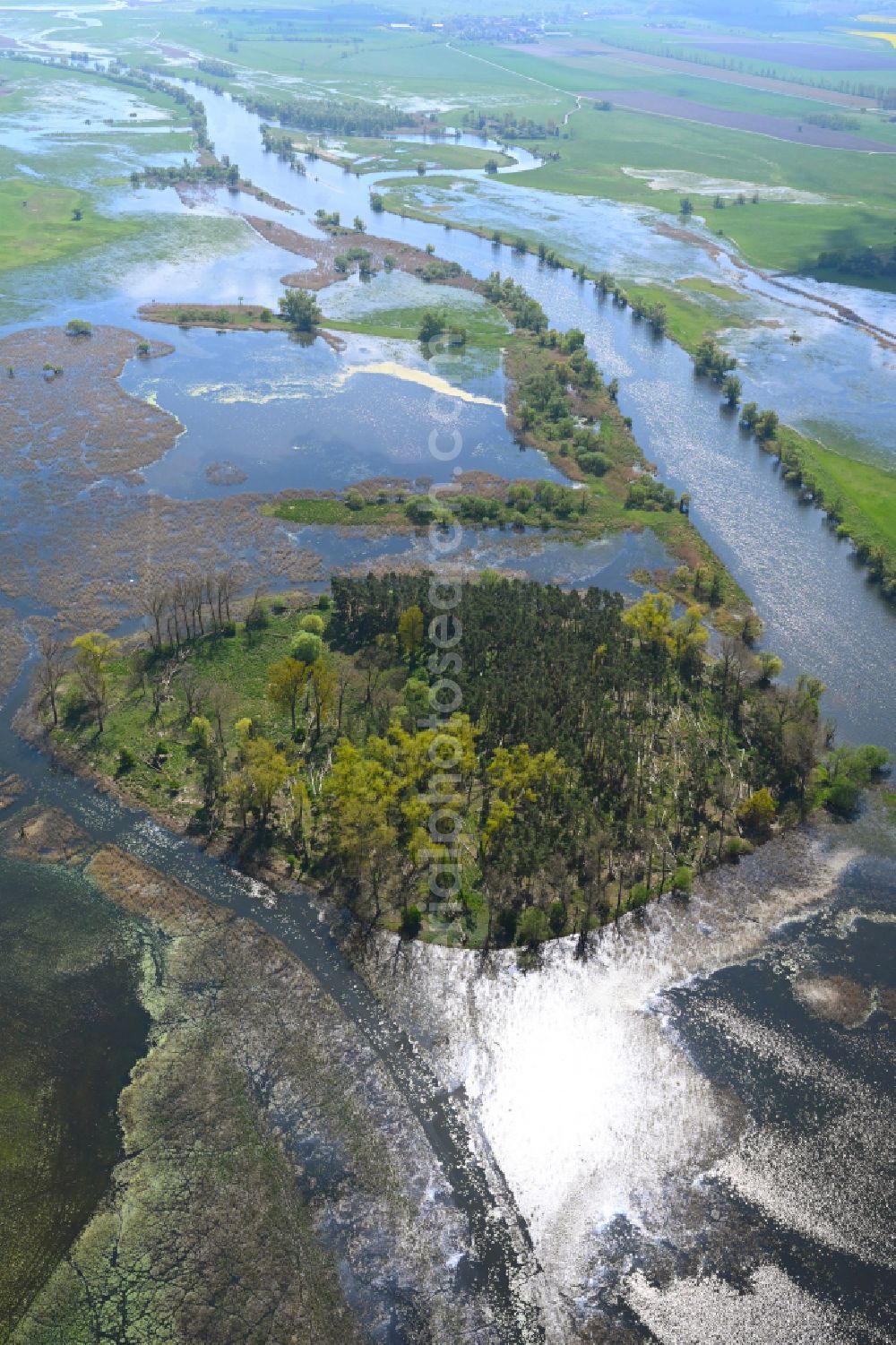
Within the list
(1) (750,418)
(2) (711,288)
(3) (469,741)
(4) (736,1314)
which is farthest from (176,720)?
(2) (711,288)

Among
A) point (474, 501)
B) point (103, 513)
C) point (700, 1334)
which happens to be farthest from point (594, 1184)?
point (103, 513)

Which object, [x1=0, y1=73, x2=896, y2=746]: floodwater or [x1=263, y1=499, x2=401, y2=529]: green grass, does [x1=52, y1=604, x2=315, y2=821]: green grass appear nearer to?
[x1=263, y1=499, x2=401, y2=529]: green grass

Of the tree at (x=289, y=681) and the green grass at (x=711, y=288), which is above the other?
the green grass at (x=711, y=288)

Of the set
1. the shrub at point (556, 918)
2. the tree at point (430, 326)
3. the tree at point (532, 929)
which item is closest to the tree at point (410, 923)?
the tree at point (532, 929)

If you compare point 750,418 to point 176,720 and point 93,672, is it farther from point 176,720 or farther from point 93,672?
point 93,672

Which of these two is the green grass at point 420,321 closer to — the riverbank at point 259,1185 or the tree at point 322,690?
the tree at point 322,690

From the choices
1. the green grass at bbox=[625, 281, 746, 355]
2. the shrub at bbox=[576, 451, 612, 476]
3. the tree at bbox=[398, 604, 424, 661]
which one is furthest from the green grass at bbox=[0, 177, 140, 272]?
the tree at bbox=[398, 604, 424, 661]
